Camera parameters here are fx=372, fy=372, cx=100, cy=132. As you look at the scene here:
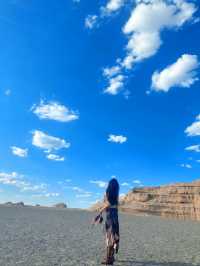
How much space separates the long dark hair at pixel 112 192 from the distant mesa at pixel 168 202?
49991mm

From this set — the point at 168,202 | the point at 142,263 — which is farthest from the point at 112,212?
the point at 168,202

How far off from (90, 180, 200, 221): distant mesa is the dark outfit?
164 ft

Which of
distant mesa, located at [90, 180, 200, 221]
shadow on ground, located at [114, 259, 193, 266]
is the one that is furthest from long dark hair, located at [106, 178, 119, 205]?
distant mesa, located at [90, 180, 200, 221]

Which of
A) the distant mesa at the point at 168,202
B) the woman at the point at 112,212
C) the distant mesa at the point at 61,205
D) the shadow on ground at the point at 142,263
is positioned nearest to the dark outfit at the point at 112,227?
the woman at the point at 112,212

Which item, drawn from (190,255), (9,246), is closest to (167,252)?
(190,255)

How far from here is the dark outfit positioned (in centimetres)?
1060

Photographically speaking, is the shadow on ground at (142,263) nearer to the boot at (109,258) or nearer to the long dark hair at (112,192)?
the boot at (109,258)

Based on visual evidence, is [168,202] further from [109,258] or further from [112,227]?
[109,258]

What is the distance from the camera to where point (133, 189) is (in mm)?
77375

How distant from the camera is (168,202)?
66250mm

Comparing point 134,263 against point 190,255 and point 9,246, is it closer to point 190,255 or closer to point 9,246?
point 190,255

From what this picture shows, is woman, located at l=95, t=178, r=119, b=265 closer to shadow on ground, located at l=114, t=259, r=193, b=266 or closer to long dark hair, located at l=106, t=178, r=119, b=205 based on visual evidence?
long dark hair, located at l=106, t=178, r=119, b=205

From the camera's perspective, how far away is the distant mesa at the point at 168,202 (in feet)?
206

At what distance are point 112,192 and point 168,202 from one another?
5761 cm
